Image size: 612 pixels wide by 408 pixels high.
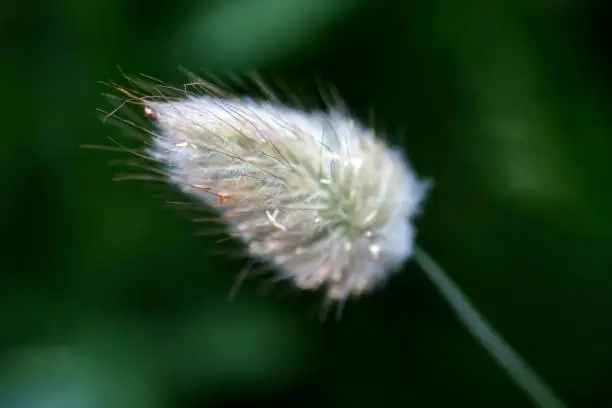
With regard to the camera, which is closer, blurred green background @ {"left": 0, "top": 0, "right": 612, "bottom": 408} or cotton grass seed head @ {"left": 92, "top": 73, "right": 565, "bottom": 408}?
cotton grass seed head @ {"left": 92, "top": 73, "right": 565, "bottom": 408}

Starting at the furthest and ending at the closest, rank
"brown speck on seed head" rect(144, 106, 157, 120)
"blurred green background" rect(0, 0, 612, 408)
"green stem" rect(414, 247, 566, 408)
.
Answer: "blurred green background" rect(0, 0, 612, 408), "green stem" rect(414, 247, 566, 408), "brown speck on seed head" rect(144, 106, 157, 120)

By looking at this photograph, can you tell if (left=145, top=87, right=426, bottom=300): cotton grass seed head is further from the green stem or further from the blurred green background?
the blurred green background

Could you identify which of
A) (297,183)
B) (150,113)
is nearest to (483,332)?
(297,183)

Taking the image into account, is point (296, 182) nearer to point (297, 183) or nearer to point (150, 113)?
point (297, 183)

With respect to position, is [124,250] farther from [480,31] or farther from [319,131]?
[480,31]

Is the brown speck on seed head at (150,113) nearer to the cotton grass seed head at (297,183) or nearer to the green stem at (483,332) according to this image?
the cotton grass seed head at (297,183)

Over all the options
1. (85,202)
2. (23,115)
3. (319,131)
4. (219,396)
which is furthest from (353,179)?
(23,115)

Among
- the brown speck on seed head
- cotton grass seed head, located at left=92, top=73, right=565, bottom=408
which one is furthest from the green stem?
the brown speck on seed head
